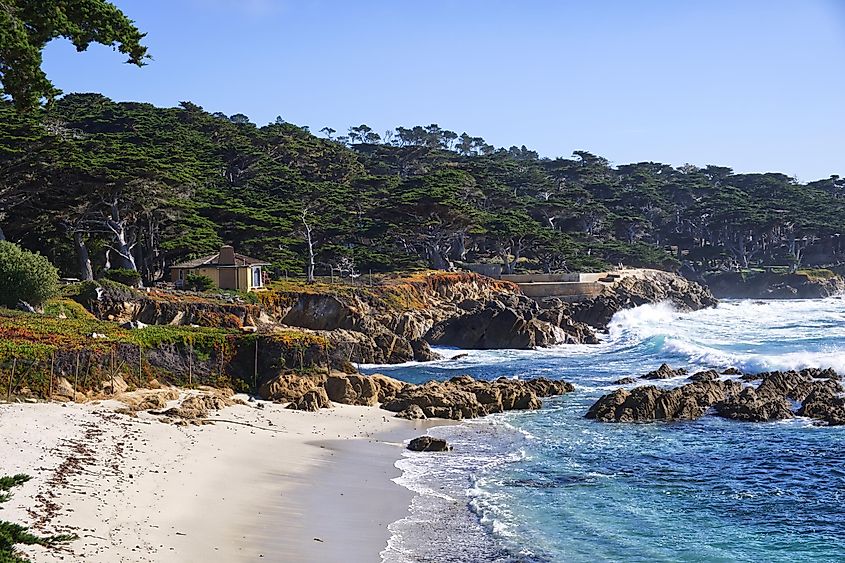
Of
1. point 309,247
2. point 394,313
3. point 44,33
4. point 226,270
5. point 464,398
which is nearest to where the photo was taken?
point 44,33

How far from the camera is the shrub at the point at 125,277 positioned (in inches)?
1686

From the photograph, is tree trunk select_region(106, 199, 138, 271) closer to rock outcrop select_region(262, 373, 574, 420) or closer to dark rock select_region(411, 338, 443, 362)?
dark rock select_region(411, 338, 443, 362)

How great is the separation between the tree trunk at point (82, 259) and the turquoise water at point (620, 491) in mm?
23617

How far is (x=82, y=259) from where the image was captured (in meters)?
43.5

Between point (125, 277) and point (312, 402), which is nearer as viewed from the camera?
point (312, 402)

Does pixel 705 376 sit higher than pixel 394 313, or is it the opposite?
pixel 394 313

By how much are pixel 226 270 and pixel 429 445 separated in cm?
2624

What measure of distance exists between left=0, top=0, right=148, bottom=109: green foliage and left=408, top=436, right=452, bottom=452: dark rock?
466 inches

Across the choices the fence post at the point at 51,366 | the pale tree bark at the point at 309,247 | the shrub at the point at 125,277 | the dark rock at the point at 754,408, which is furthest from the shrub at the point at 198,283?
the dark rock at the point at 754,408

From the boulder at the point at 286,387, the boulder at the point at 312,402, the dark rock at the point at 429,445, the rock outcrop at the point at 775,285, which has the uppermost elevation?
the rock outcrop at the point at 775,285

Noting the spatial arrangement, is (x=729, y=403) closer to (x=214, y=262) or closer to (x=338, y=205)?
(x=214, y=262)

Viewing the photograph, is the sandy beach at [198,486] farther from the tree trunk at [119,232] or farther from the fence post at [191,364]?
the tree trunk at [119,232]

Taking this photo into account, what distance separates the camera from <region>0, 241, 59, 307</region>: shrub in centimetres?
3145

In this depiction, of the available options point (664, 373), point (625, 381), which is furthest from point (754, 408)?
point (664, 373)
